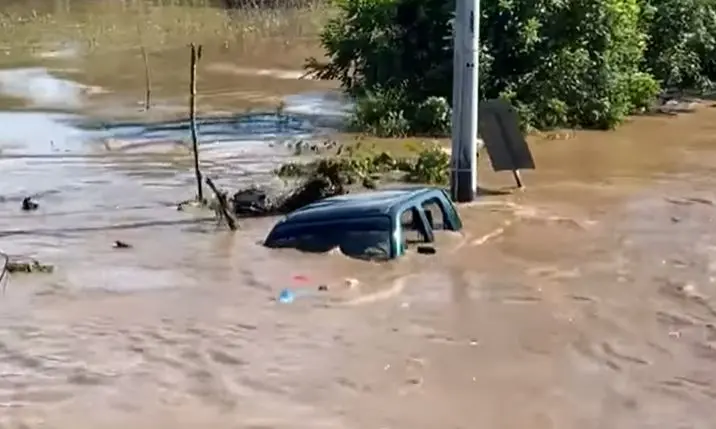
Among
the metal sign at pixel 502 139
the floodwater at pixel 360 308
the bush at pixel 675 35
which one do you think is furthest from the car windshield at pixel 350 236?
the bush at pixel 675 35

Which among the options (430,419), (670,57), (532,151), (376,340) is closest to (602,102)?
(532,151)

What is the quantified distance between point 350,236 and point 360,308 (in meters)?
1.18

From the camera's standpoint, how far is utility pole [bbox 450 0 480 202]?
1389 centimetres

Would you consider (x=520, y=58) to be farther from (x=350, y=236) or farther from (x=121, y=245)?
(x=350, y=236)

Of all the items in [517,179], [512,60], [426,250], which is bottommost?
[517,179]

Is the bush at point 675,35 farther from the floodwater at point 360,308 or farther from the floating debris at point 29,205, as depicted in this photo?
the floating debris at point 29,205

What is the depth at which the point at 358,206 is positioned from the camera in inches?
431

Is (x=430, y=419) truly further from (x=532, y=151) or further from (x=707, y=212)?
(x=532, y=151)

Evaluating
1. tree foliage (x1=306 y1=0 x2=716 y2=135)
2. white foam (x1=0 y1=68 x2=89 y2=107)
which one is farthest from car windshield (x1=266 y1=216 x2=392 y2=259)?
white foam (x1=0 y1=68 x2=89 y2=107)

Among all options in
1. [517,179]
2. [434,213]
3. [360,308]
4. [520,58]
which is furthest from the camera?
[520,58]

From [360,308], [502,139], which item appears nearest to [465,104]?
[502,139]

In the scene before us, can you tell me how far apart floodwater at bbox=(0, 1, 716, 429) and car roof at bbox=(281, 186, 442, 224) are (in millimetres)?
389

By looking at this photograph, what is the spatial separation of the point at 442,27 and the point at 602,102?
2538 millimetres

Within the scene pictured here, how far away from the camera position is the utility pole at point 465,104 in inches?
547
